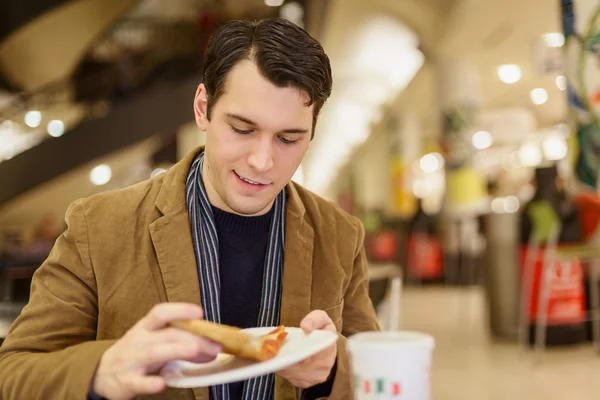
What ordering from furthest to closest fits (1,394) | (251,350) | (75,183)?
1. (75,183)
2. (1,394)
3. (251,350)

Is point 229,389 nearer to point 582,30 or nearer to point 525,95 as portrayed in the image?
point 582,30

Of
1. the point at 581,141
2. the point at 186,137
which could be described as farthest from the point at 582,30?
the point at 186,137

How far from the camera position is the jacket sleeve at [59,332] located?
1.00 m

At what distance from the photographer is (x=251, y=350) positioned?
0.84 metres

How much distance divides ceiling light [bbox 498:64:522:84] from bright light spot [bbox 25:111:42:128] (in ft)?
27.2

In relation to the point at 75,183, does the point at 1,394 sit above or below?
below

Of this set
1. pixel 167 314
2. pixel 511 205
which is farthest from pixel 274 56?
pixel 511 205

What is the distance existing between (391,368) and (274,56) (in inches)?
25.6

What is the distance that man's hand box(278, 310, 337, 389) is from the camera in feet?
3.27

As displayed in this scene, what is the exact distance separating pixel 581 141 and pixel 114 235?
2.84m

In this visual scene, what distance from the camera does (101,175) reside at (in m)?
16.2

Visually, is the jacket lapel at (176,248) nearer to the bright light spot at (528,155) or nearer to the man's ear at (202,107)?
the man's ear at (202,107)

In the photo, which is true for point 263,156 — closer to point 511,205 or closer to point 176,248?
point 176,248

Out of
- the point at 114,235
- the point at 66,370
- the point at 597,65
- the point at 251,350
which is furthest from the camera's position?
the point at 597,65
